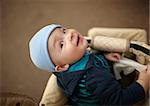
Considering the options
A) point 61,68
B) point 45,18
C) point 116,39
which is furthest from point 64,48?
point 45,18

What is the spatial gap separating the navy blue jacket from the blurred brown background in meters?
0.55

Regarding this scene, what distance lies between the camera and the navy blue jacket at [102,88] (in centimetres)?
A: 75

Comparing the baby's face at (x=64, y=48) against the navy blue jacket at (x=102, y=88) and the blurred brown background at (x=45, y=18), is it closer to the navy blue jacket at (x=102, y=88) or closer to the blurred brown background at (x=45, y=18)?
the navy blue jacket at (x=102, y=88)

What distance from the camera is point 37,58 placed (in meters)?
0.81

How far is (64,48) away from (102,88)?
149 mm

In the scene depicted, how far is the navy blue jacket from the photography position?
751mm

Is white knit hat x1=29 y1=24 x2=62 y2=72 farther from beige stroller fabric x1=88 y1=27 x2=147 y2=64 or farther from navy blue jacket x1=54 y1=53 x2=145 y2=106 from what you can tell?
beige stroller fabric x1=88 y1=27 x2=147 y2=64

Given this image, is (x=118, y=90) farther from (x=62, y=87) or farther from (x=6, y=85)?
(x=6, y=85)

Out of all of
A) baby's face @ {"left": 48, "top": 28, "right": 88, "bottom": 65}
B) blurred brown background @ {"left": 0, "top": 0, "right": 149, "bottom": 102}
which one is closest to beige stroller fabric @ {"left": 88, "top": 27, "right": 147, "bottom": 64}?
baby's face @ {"left": 48, "top": 28, "right": 88, "bottom": 65}

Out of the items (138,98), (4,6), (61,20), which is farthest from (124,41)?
(4,6)

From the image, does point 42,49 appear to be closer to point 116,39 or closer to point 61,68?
point 61,68

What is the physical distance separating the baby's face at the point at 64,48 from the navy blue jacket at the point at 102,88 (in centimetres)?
4

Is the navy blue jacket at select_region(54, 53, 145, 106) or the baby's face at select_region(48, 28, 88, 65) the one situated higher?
the baby's face at select_region(48, 28, 88, 65)

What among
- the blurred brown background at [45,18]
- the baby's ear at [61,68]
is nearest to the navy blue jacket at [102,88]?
the baby's ear at [61,68]
